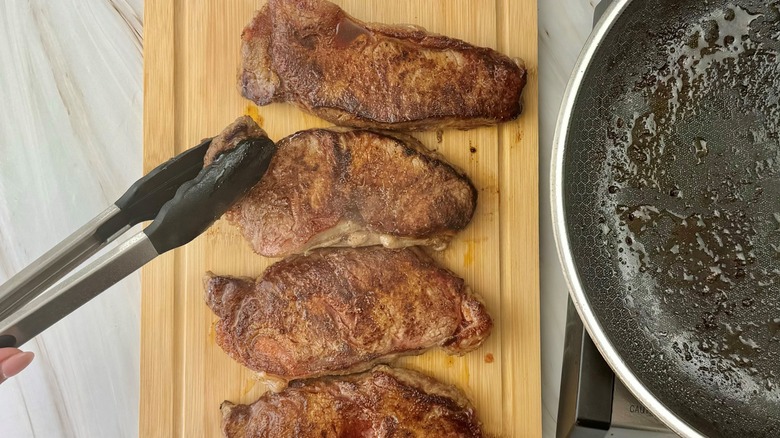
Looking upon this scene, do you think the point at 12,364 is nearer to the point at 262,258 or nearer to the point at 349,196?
the point at 262,258

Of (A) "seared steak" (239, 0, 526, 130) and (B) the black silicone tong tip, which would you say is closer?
(B) the black silicone tong tip

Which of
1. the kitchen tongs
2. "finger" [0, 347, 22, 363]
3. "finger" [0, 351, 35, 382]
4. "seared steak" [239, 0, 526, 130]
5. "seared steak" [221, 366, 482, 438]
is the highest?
"seared steak" [239, 0, 526, 130]

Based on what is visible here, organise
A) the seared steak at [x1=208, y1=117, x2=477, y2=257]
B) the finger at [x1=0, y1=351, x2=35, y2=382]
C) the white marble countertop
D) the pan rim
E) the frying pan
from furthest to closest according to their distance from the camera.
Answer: the white marble countertop → the seared steak at [x1=208, y1=117, x2=477, y2=257] → the finger at [x1=0, y1=351, x2=35, y2=382] → the frying pan → the pan rim

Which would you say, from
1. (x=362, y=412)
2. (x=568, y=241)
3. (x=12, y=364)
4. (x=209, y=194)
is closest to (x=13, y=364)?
(x=12, y=364)

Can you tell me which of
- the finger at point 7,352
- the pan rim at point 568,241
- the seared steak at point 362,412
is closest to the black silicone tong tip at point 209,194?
the finger at point 7,352

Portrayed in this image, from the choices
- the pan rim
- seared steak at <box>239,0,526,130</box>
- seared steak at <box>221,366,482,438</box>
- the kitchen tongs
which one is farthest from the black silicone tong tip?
the pan rim

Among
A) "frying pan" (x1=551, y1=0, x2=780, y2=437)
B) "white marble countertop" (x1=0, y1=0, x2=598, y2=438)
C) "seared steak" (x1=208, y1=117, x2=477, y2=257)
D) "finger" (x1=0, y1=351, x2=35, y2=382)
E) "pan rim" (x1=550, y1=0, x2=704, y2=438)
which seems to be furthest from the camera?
"white marble countertop" (x1=0, y1=0, x2=598, y2=438)

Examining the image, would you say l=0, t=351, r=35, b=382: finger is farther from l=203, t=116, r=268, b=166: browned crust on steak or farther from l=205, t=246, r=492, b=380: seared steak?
l=203, t=116, r=268, b=166: browned crust on steak
